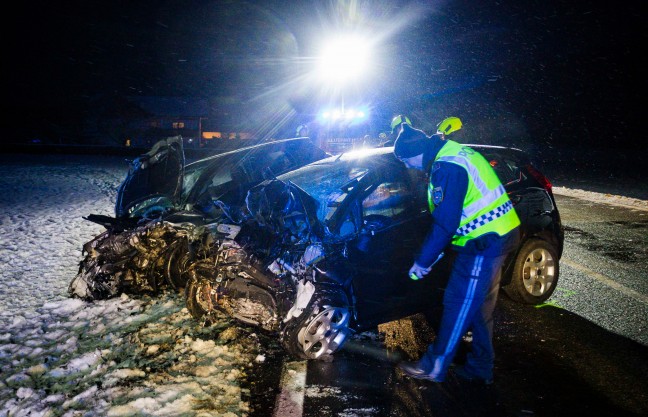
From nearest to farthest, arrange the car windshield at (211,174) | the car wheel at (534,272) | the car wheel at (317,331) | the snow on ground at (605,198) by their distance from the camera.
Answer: the car wheel at (317,331)
the car wheel at (534,272)
the car windshield at (211,174)
the snow on ground at (605,198)

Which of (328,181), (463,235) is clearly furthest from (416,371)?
(328,181)

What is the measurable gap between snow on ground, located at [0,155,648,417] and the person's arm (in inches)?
63.1

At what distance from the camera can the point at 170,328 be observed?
353 cm

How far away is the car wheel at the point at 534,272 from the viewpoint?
4.01 m

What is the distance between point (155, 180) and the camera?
16.1ft

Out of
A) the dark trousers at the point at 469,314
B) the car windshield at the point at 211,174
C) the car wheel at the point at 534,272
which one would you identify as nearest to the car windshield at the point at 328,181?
the dark trousers at the point at 469,314

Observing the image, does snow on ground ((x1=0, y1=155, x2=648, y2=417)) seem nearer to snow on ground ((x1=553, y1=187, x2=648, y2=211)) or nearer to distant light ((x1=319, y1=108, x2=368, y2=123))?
distant light ((x1=319, y1=108, x2=368, y2=123))

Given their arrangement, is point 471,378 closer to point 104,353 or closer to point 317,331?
point 317,331

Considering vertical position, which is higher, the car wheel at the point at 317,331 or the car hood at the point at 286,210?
the car hood at the point at 286,210

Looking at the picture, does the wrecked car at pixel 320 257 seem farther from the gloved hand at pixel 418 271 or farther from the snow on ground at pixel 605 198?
the snow on ground at pixel 605 198

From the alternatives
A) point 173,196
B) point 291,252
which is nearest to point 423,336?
point 291,252

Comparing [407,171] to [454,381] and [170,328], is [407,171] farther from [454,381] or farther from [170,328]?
[170,328]

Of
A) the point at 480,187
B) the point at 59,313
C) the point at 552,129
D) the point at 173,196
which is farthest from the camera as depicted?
the point at 552,129

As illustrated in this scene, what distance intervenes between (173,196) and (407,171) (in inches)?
109
